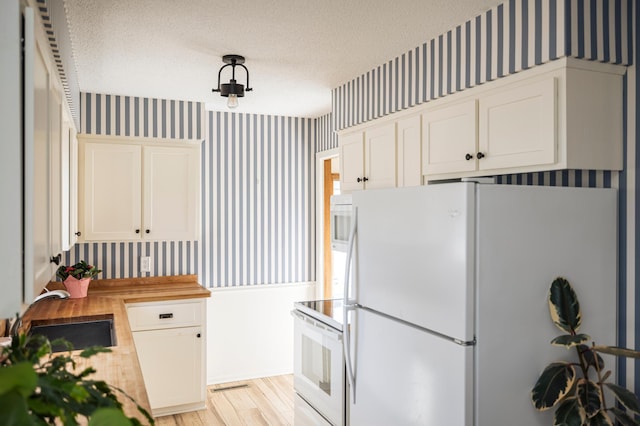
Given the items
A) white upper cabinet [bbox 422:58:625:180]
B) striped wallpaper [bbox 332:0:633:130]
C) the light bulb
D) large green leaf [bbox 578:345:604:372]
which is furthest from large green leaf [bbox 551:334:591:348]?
the light bulb

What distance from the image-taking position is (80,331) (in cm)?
302

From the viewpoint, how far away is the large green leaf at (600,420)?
5.97 feet

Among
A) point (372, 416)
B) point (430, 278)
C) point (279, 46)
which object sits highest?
point (279, 46)

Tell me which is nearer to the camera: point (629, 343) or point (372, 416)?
point (629, 343)

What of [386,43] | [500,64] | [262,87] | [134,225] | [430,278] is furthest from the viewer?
[134,225]

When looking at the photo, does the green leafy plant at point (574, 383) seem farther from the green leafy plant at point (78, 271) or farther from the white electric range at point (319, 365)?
the green leafy plant at point (78, 271)

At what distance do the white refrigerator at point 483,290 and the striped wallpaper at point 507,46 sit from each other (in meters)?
0.56

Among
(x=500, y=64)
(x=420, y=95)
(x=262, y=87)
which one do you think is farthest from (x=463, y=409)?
(x=262, y=87)

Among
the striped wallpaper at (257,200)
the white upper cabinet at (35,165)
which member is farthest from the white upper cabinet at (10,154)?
the striped wallpaper at (257,200)

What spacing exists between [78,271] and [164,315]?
69 centimetres

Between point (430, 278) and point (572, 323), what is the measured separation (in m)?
0.53

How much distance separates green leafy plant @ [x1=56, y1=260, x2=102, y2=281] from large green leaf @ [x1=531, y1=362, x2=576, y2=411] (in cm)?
311

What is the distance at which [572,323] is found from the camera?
A: 1896 millimetres

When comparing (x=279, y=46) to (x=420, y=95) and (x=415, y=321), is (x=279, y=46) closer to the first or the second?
(x=420, y=95)
